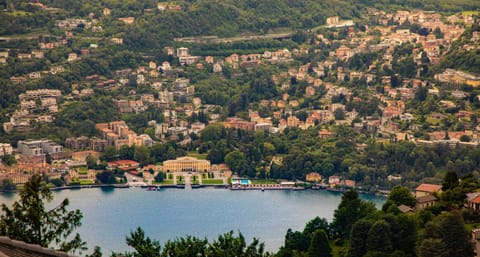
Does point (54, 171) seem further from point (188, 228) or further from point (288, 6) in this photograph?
point (288, 6)

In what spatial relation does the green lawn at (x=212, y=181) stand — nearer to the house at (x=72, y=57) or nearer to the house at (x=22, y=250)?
the house at (x=72, y=57)

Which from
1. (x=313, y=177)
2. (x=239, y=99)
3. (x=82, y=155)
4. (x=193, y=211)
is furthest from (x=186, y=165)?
(x=239, y=99)

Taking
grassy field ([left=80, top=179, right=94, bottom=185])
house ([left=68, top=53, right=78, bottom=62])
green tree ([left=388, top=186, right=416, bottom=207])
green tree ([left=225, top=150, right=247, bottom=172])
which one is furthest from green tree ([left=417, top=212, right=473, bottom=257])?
house ([left=68, top=53, right=78, bottom=62])

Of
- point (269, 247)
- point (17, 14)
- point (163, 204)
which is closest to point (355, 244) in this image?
point (269, 247)

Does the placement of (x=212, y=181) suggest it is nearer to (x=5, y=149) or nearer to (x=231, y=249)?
(x=5, y=149)

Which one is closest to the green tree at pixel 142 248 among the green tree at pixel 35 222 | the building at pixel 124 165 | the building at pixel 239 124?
the green tree at pixel 35 222
